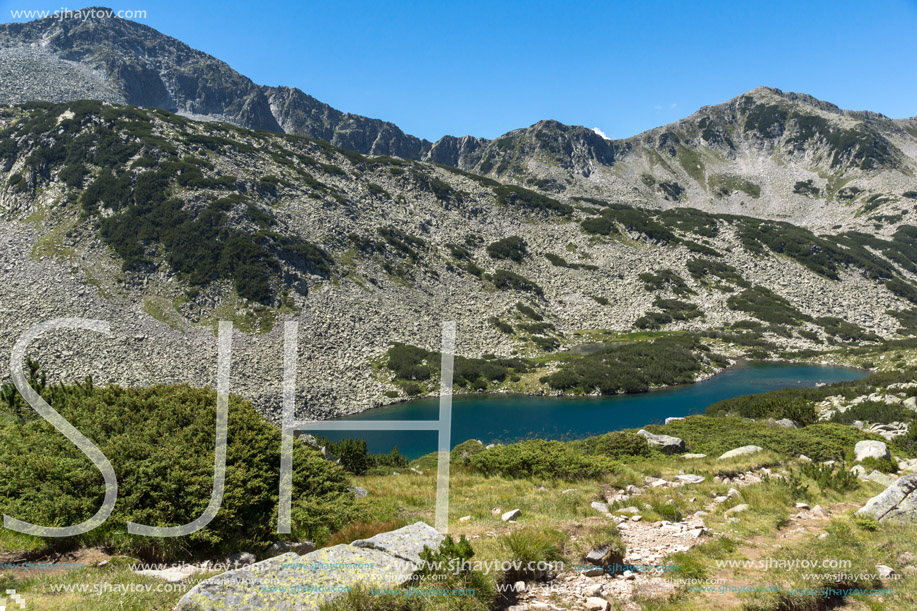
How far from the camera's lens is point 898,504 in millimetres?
9680

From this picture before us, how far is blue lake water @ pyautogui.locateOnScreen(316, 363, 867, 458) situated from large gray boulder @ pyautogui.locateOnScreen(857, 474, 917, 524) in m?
34.2

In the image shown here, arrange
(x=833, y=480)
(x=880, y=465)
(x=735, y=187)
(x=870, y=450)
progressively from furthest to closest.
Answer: (x=735, y=187)
(x=870, y=450)
(x=880, y=465)
(x=833, y=480)

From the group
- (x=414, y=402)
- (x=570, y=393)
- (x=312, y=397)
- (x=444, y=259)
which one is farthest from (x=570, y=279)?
(x=312, y=397)

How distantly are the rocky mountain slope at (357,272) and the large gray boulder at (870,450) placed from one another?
47.8 metres

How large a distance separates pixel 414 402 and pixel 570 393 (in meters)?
22.4

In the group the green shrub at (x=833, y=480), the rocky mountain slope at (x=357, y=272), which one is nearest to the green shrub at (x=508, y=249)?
the rocky mountain slope at (x=357, y=272)

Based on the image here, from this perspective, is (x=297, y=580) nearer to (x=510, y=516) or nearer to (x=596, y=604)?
(x=596, y=604)

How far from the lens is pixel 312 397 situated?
5597cm

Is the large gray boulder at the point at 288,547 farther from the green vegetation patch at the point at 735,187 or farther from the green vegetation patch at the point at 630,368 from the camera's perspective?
the green vegetation patch at the point at 735,187

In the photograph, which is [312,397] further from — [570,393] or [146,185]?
[146,185]

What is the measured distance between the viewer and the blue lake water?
47.3 metres

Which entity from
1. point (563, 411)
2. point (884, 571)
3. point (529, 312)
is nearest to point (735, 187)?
Result: point (529, 312)

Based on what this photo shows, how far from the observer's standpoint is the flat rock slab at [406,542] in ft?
23.2

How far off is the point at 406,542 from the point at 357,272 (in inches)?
3129
